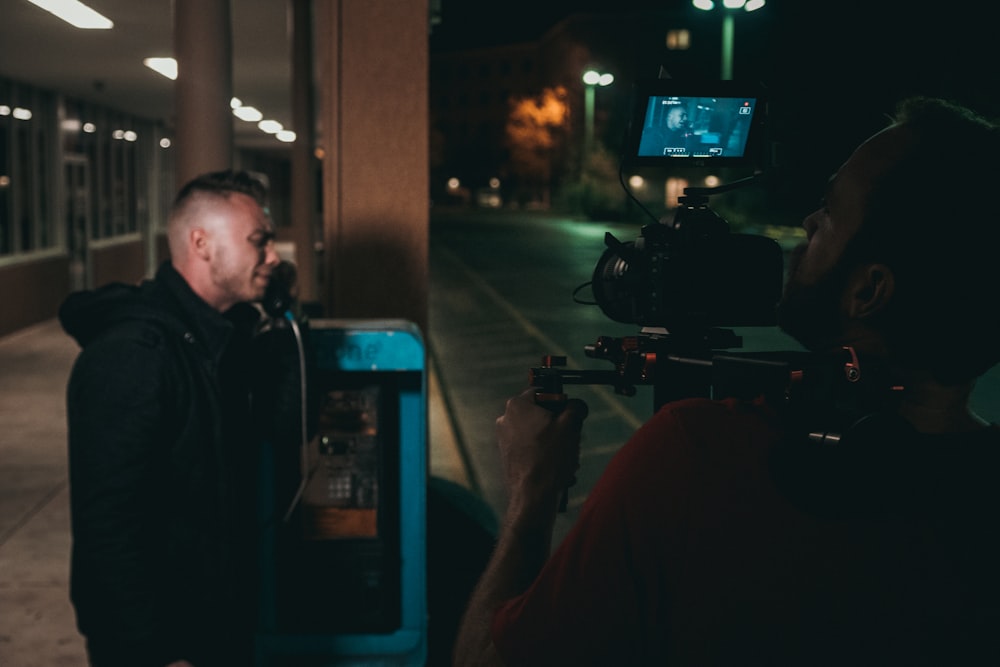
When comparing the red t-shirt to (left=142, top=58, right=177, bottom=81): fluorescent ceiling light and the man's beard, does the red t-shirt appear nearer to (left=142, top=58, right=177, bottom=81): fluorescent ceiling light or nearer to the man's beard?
the man's beard

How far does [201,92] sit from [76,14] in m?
5.87

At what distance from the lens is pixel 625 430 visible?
912 centimetres

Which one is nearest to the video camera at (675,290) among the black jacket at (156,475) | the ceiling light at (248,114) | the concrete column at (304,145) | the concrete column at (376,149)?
the black jacket at (156,475)

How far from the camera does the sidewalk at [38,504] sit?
170 inches

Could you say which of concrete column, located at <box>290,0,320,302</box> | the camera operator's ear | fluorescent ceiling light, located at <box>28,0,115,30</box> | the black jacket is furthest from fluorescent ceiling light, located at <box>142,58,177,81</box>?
the camera operator's ear

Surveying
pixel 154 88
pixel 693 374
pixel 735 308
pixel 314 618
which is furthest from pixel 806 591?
pixel 154 88

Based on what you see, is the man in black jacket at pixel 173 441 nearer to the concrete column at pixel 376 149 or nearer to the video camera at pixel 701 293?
the video camera at pixel 701 293

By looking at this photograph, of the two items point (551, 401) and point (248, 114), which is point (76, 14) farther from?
point (248, 114)

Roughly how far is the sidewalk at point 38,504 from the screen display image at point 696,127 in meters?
3.41

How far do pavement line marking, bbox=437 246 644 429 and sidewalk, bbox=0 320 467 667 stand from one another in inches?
66.4

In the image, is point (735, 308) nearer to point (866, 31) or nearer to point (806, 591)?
point (806, 591)

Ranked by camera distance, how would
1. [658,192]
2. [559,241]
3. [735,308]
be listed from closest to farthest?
[735,308] → [559,241] → [658,192]

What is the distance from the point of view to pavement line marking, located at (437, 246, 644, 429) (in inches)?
386

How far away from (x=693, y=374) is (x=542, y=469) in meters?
0.24
